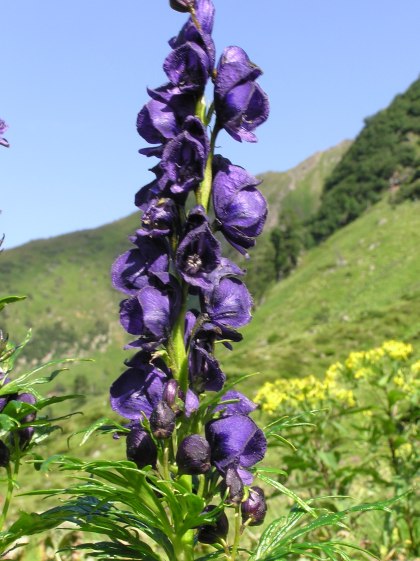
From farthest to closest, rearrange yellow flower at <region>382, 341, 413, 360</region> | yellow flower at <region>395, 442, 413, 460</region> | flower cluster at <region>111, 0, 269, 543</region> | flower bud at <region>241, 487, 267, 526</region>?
yellow flower at <region>382, 341, 413, 360</region> < yellow flower at <region>395, 442, 413, 460</region> < flower bud at <region>241, 487, 267, 526</region> < flower cluster at <region>111, 0, 269, 543</region>

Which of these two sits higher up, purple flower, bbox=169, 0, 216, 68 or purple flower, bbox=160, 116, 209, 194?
purple flower, bbox=169, 0, 216, 68

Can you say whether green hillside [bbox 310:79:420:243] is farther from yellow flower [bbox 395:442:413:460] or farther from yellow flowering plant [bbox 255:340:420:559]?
yellow flower [bbox 395:442:413:460]

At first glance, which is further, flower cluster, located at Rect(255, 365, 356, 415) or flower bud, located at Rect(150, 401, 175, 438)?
flower cluster, located at Rect(255, 365, 356, 415)

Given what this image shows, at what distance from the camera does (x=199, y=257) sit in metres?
2.68

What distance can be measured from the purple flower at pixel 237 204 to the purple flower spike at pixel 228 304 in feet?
0.64

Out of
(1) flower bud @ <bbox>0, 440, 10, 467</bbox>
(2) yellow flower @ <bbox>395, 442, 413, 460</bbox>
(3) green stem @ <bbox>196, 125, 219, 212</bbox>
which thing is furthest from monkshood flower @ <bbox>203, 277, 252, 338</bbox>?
(2) yellow flower @ <bbox>395, 442, 413, 460</bbox>

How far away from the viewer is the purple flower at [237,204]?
9.23ft

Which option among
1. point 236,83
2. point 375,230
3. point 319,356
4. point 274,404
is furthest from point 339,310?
point 236,83

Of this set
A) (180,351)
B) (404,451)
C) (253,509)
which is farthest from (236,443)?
(404,451)

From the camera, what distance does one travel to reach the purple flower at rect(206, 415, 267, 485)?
8.70 ft

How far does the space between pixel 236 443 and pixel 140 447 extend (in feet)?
1.32

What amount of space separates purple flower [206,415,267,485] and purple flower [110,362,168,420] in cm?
28

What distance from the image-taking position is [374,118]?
158375mm

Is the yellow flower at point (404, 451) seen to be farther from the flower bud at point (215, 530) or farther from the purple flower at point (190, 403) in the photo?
the purple flower at point (190, 403)
